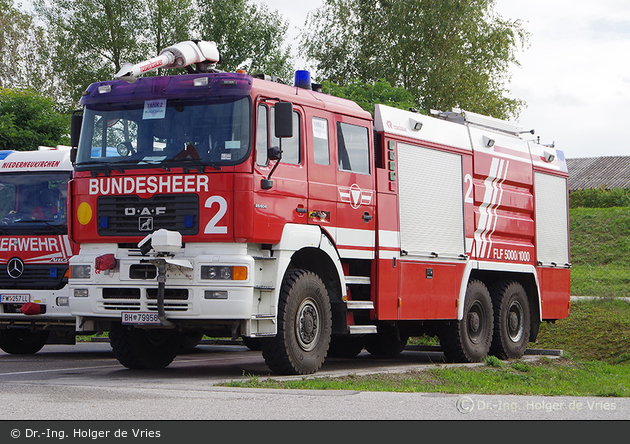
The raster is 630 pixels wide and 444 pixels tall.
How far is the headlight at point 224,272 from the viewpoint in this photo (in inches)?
381

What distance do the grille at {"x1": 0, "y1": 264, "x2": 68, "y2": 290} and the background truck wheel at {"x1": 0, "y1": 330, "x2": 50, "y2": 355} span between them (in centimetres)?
152

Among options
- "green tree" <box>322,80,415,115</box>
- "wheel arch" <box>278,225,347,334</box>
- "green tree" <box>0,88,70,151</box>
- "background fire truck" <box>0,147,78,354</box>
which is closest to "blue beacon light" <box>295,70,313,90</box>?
"wheel arch" <box>278,225,347,334</box>

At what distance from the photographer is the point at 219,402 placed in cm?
794

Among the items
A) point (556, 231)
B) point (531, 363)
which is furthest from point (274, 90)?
point (556, 231)

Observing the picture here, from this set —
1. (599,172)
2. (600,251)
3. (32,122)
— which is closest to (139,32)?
(32,122)

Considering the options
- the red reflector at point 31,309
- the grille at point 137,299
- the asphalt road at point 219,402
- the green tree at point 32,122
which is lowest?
the asphalt road at point 219,402

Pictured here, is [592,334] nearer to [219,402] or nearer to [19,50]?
[219,402]

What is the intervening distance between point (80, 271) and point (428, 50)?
32.1 meters

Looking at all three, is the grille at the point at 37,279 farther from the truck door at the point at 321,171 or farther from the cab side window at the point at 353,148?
the cab side window at the point at 353,148

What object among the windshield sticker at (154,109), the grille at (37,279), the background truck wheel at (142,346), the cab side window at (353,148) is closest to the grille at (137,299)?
the background truck wheel at (142,346)

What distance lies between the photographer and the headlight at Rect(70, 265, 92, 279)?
10.4 m

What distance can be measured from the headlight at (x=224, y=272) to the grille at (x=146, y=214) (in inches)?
17.3
